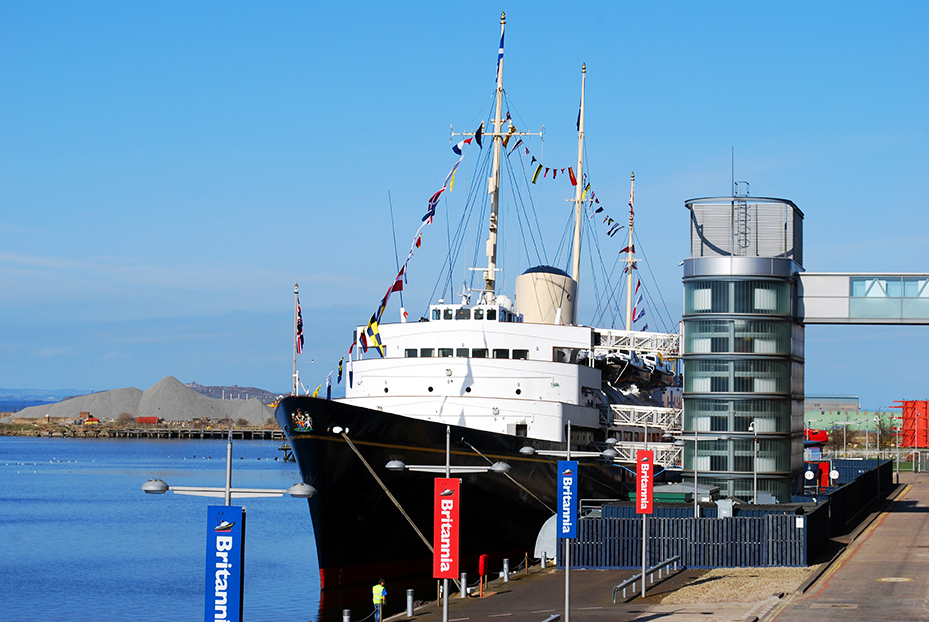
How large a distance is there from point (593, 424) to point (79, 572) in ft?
82.8

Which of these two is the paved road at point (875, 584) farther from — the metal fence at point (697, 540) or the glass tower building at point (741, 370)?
the glass tower building at point (741, 370)

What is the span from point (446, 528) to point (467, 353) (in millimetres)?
23060

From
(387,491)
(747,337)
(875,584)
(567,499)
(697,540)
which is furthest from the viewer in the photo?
(747,337)

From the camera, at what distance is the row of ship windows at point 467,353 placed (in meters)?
44.5

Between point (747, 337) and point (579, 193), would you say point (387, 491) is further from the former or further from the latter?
point (579, 193)

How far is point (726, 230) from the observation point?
44.7 m

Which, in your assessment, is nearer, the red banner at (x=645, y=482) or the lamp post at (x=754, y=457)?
the red banner at (x=645, y=482)

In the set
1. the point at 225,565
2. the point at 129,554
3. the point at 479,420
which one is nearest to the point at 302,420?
the point at 479,420

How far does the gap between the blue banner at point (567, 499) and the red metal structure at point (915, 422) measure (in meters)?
131

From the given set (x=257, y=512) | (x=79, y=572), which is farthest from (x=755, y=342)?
(x=257, y=512)

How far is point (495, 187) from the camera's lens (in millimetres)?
48906

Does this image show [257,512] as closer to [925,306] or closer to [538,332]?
[538,332]

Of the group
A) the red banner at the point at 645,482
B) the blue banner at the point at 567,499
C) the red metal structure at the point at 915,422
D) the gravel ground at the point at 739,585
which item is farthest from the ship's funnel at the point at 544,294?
the red metal structure at the point at 915,422

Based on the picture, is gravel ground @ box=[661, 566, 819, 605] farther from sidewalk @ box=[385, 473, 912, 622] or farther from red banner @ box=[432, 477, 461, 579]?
red banner @ box=[432, 477, 461, 579]
